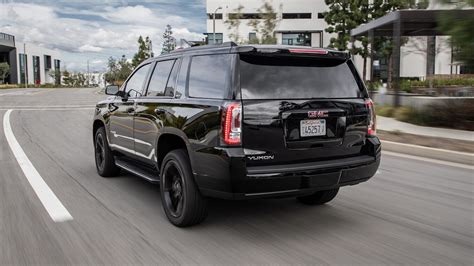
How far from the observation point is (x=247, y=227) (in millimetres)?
4754

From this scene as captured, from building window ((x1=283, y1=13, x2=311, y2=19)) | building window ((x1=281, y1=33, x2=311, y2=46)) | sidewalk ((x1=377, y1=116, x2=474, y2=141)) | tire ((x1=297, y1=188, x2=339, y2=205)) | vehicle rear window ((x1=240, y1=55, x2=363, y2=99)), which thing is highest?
building window ((x1=283, y1=13, x2=311, y2=19))

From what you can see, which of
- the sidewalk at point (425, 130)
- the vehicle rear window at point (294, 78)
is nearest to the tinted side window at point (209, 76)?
the vehicle rear window at point (294, 78)

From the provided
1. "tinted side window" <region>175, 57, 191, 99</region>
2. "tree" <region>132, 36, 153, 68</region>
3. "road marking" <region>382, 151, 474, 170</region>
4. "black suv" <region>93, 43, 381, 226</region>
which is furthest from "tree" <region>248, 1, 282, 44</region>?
"tree" <region>132, 36, 153, 68</region>

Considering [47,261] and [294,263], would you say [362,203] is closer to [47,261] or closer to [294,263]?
[294,263]

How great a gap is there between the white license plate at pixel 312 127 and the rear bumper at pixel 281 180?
282 millimetres

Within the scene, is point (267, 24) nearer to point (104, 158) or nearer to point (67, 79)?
point (104, 158)

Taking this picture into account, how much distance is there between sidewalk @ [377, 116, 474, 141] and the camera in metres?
10.7

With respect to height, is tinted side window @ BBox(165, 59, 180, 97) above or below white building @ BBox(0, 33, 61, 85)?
below

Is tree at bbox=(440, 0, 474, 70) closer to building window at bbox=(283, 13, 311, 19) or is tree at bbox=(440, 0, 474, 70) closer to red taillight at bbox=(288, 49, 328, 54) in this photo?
red taillight at bbox=(288, 49, 328, 54)

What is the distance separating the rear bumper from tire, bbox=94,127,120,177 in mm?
3101

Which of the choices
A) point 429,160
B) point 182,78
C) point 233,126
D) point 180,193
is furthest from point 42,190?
point 429,160

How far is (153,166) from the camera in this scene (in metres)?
5.51

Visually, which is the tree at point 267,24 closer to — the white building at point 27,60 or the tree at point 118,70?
the tree at point 118,70

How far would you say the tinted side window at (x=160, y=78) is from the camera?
17.8 ft
